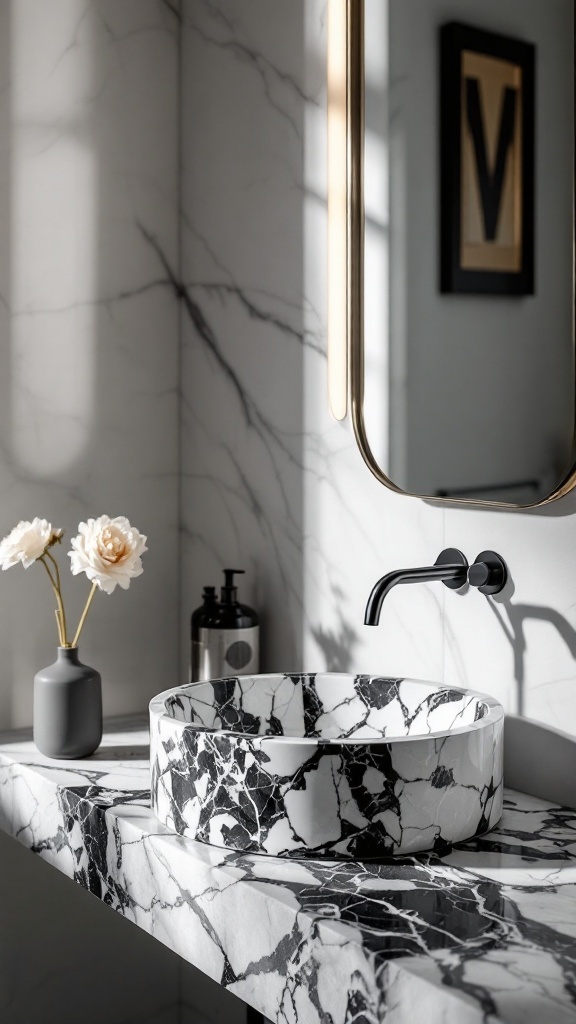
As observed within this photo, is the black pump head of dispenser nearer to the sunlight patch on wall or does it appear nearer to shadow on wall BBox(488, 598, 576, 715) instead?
the sunlight patch on wall

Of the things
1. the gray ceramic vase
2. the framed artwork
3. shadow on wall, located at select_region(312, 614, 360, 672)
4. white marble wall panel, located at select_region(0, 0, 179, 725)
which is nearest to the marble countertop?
the gray ceramic vase

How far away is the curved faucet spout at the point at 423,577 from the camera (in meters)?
1.21

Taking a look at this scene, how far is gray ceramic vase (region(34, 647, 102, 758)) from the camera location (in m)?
1.48

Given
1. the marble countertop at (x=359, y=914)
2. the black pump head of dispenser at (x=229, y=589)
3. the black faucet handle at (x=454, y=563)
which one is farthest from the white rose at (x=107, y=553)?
the black faucet handle at (x=454, y=563)

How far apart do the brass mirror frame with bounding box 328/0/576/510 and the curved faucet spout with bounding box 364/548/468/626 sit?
15cm

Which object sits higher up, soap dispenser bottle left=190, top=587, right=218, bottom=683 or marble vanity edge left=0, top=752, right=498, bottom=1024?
soap dispenser bottle left=190, top=587, right=218, bottom=683

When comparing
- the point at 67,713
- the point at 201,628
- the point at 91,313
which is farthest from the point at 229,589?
the point at 91,313

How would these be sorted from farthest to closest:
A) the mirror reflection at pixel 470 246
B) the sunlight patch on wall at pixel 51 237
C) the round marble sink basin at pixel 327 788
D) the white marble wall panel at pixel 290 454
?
the sunlight patch on wall at pixel 51 237 < the white marble wall panel at pixel 290 454 < the mirror reflection at pixel 470 246 < the round marble sink basin at pixel 327 788

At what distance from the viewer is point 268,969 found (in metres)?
0.98

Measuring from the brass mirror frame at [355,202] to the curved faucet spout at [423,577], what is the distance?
0.48 ft

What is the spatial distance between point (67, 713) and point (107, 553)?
0.77 feet

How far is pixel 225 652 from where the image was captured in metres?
1.64

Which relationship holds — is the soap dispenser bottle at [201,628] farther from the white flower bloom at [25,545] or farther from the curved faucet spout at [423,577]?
the curved faucet spout at [423,577]

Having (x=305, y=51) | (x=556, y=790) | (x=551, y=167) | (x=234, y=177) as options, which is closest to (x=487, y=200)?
(x=551, y=167)
